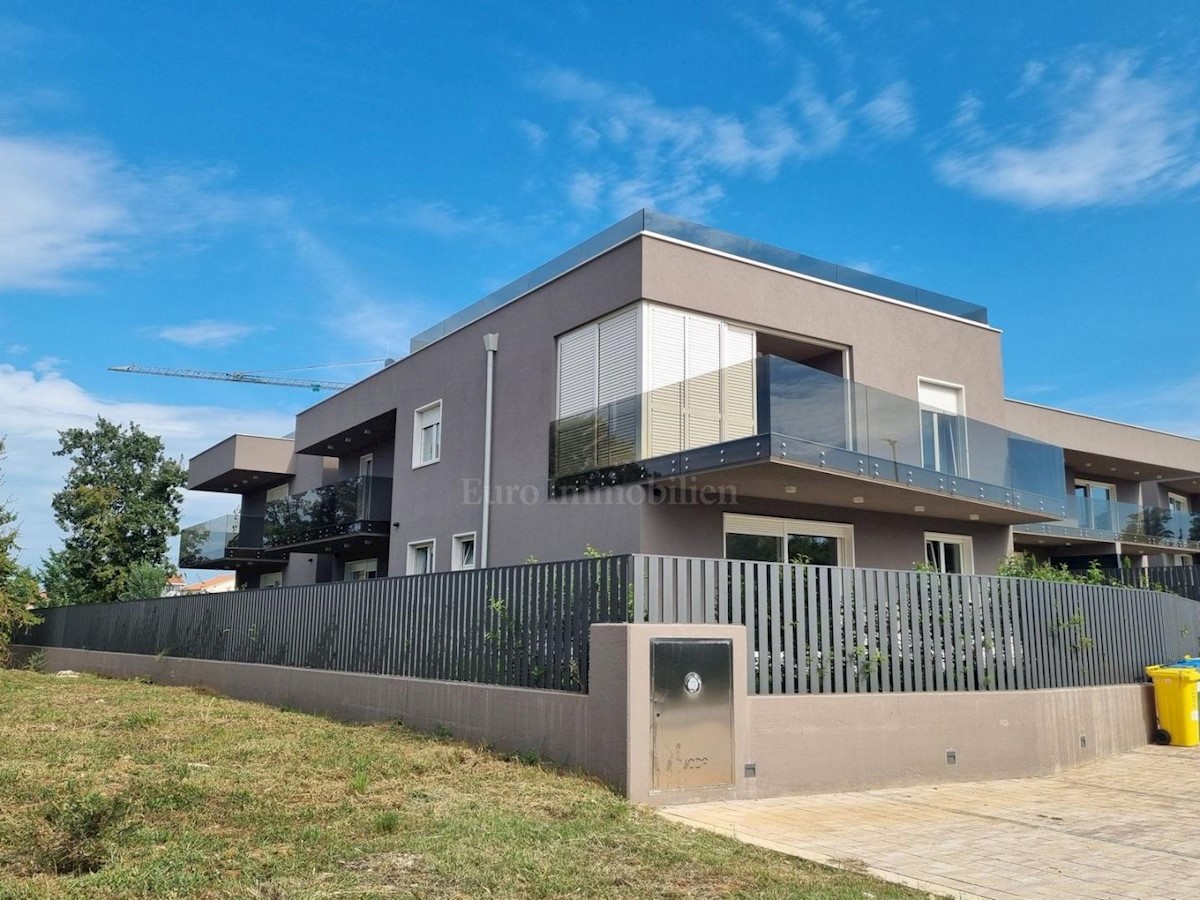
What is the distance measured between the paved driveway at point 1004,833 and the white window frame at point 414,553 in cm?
1103

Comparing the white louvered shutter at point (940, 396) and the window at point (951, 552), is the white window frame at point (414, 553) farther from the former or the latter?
the white louvered shutter at point (940, 396)

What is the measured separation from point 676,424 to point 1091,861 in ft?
26.3

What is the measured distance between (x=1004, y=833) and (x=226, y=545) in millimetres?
26943

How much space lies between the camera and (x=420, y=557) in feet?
65.4

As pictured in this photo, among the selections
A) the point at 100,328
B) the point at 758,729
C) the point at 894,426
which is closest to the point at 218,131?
the point at 100,328

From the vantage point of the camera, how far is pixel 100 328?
18.6 meters

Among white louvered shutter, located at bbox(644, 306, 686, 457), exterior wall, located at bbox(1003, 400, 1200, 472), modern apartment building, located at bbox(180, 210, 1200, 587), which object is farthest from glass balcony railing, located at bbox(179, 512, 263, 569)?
exterior wall, located at bbox(1003, 400, 1200, 472)

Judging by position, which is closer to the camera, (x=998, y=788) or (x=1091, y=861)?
A: (x=1091, y=861)

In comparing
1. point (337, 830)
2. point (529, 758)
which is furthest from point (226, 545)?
point (337, 830)

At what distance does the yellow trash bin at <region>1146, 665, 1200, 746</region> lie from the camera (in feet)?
44.0

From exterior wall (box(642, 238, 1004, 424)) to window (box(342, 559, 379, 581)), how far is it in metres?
13.2

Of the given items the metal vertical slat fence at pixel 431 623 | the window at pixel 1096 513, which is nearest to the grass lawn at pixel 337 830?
the metal vertical slat fence at pixel 431 623

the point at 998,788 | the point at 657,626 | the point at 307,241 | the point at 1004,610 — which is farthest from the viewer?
the point at 307,241

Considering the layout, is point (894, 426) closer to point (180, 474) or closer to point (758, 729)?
point (758, 729)
